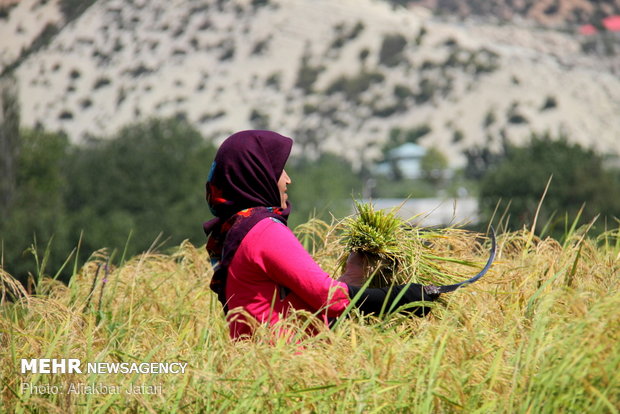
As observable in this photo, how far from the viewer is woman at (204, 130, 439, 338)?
9.36 feet

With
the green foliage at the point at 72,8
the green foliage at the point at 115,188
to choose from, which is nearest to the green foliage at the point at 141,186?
the green foliage at the point at 115,188

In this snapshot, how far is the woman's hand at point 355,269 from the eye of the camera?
122 inches

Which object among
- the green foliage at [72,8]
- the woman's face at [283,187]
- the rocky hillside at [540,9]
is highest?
the green foliage at [72,8]

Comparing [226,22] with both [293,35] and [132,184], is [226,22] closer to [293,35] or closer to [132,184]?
[293,35]

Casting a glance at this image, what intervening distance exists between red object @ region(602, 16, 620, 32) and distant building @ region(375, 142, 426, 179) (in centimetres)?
4830

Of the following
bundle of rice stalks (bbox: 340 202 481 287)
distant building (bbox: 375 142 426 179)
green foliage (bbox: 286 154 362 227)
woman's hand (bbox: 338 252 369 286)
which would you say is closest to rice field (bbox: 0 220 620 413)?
bundle of rice stalks (bbox: 340 202 481 287)

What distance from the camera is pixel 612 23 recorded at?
112m

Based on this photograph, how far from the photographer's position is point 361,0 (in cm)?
9750

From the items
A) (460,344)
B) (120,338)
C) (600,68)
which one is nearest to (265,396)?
(460,344)

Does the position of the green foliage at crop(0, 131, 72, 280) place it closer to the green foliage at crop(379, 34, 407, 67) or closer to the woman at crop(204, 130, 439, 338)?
the woman at crop(204, 130, 439, 338)

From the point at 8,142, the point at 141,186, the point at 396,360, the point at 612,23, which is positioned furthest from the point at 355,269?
the point at 612,23

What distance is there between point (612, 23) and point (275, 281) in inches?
4739

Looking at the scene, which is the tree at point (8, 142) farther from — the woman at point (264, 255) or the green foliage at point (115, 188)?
the woman at point (264, 255)

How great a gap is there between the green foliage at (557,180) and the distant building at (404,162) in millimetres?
25908
